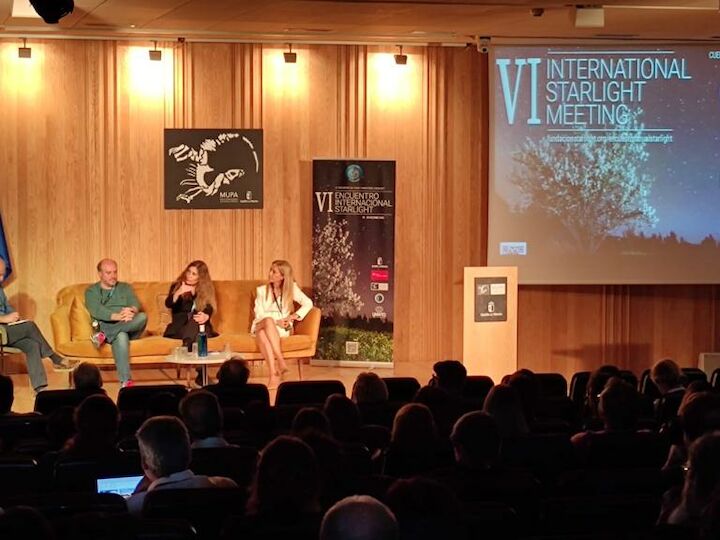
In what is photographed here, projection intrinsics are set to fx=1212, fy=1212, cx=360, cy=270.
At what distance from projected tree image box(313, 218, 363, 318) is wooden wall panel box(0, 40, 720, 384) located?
0.21 metres

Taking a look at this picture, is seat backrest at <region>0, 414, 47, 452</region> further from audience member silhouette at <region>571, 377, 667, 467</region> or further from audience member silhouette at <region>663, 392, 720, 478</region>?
audience member silhouette at <region>663, 392, 720, 478</region>

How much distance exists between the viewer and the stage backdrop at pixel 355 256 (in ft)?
38.0

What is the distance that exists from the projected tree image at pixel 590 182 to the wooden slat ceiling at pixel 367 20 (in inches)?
39.4

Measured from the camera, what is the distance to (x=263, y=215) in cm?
1166

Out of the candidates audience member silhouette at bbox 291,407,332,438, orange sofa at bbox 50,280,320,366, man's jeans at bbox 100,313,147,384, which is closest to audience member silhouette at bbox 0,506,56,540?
audience member silhouette at bbox 291,407,332,438

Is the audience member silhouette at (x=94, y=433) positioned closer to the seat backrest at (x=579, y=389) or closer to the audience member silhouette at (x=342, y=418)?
the audience member silhouette at (x=342, y=418)

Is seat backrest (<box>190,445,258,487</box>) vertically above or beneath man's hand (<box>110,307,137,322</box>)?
beneath

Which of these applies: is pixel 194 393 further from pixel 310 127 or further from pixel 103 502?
pixel 310 127

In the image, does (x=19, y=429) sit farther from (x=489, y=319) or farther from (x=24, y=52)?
(x=24, y=52)

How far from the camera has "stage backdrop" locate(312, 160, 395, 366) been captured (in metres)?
11.6

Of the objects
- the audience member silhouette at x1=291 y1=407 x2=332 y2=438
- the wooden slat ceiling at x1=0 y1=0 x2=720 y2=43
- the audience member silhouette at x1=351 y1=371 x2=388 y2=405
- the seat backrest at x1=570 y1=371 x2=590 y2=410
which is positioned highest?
the wooden slat ceiling at x1=0 y1=0 x2=720 y2=43

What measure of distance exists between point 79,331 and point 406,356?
3294 mm

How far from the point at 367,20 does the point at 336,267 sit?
249 centimetres

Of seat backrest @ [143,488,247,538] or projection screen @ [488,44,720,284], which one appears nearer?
seat backrest @ [143,488,247,538]
